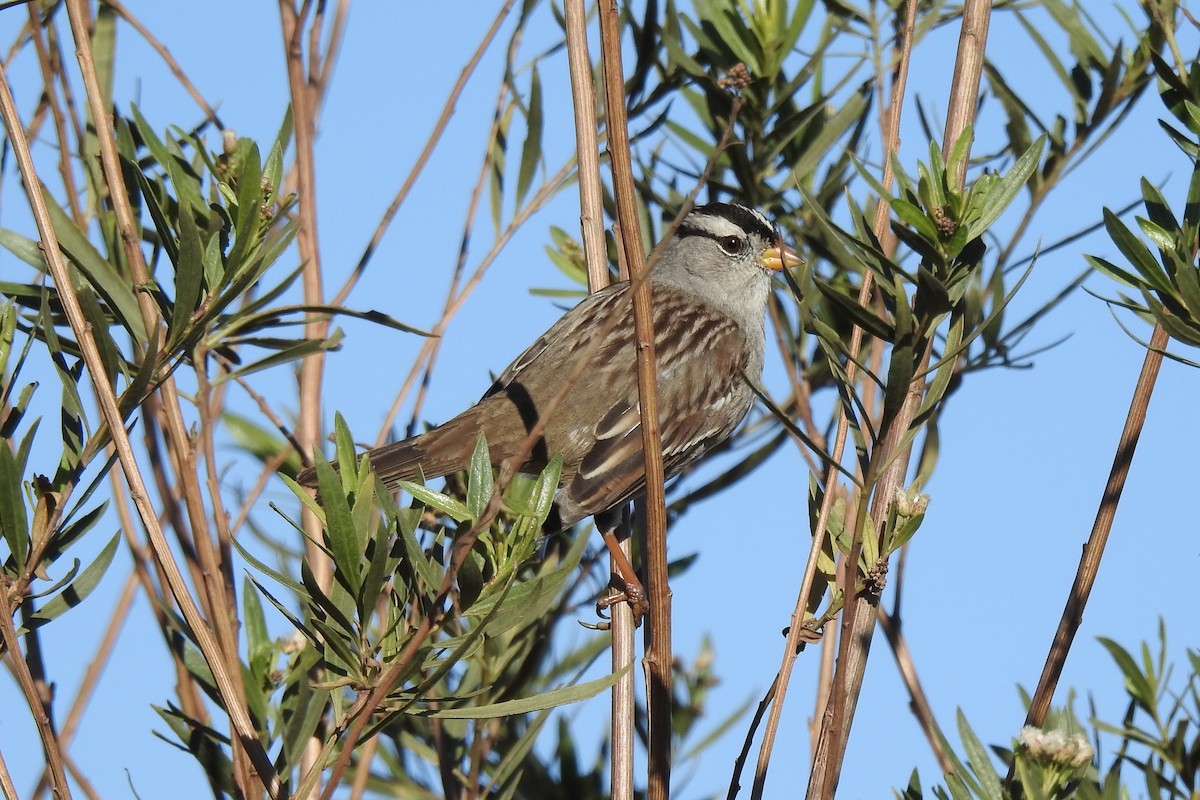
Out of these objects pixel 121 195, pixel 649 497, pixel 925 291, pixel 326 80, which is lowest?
pixel 649 497

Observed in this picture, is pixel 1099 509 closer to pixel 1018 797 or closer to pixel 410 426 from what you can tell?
pixel 1018 797

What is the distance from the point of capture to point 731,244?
14.2 ft

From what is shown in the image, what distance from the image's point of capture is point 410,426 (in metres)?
2.94

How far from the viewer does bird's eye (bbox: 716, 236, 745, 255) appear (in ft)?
14.1

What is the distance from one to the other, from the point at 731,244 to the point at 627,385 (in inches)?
33.7

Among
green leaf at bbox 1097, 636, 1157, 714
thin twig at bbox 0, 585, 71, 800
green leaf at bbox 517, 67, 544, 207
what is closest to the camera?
thin twig at bbox 0, 585, 71, 800

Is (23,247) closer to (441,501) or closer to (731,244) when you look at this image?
(441,501)

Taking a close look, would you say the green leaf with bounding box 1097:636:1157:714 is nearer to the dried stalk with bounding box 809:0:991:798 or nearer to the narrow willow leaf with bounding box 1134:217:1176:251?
the dried stalk with bounding box 809:0:991:798

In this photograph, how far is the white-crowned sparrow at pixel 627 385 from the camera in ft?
11.1

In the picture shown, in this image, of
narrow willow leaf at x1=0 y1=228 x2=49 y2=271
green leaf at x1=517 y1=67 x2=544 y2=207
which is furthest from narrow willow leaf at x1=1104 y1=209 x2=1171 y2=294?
narrow willow leaf at x1=0 y1=228 x2=49 y2=271

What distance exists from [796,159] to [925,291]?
67.1 inches

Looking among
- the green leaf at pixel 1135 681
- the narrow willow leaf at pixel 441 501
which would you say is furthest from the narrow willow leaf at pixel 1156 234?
the narrow willow leaf at pixel 441 501

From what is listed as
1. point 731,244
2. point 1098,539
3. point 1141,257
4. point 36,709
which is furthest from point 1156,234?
point 731,244

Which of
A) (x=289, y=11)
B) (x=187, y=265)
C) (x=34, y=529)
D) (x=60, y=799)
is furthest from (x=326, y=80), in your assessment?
(x=60, y=799)
